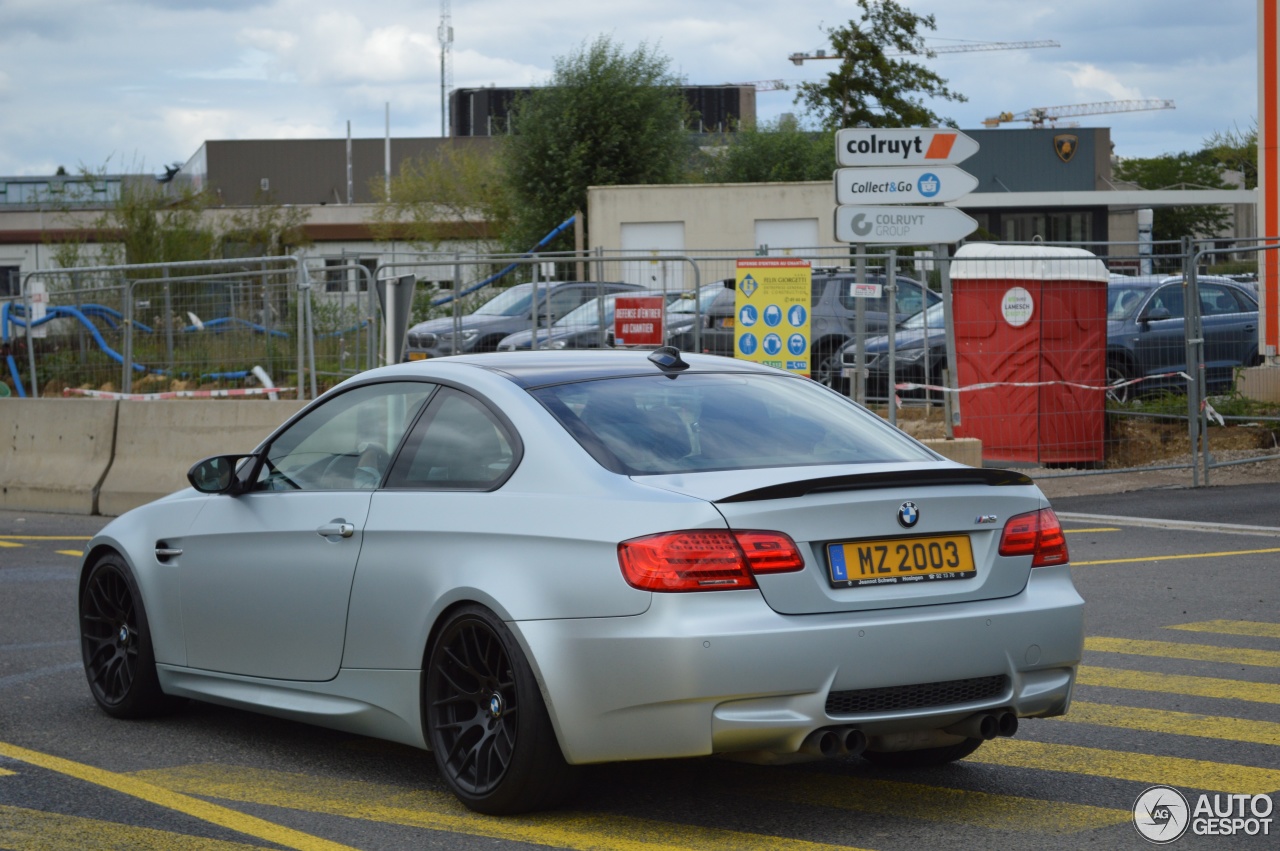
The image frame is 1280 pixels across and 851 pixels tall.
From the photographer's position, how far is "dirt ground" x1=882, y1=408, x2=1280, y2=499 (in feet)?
51.5

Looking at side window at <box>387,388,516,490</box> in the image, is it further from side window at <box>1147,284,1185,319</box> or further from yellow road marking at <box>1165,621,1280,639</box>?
side window at <box>1147,284,1185,319</box>

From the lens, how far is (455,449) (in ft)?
17.8

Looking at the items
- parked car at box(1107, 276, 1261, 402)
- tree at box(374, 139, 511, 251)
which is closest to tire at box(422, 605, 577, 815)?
parked car at box(1107, 276, 1261, 402)

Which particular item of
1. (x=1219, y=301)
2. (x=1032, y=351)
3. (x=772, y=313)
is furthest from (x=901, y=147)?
(x=1219, y=301)

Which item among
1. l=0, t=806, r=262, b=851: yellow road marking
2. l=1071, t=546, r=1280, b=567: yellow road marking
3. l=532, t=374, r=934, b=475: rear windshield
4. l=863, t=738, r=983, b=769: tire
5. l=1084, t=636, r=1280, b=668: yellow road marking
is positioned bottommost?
l=1071, t=546, r=1280, b=567: yellow road marking

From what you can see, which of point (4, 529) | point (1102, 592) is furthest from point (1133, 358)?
point (4, 529)

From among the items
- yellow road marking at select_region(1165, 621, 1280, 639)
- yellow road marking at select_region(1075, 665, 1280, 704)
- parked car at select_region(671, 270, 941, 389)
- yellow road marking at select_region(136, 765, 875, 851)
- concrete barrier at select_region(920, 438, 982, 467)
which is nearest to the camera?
yellow road marking at select_region(136, 765, 875, 851)

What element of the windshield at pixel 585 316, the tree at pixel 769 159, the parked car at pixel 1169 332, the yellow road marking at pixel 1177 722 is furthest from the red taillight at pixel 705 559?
the tree at pixel 769 159

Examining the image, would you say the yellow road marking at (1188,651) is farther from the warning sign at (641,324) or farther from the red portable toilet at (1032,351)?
the warning sign at (641,324)

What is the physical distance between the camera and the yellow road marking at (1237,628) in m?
8.34

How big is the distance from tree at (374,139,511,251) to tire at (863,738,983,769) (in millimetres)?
55642

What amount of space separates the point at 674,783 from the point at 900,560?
1228 millimetres

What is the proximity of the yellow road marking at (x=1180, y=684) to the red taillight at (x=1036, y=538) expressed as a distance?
1.79 metres

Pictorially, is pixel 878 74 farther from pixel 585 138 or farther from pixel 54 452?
pixel 54 452
